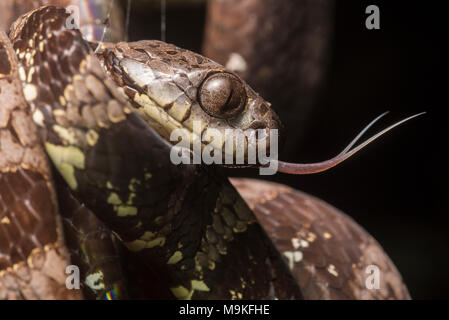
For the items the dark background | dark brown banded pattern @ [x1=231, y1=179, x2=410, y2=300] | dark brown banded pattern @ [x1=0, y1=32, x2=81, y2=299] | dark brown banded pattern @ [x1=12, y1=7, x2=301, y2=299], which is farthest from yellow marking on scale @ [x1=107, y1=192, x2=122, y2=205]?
the dark background

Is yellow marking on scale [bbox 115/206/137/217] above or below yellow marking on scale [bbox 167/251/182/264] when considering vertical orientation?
above

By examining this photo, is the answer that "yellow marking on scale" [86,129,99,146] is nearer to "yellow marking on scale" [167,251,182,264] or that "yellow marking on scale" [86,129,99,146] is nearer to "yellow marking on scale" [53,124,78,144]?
"yellow marking on scale" [53,124,78,144]

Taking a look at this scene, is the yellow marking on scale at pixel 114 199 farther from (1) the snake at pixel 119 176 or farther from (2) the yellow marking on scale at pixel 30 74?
(2) the yellow marking on scale at pixel 30 74

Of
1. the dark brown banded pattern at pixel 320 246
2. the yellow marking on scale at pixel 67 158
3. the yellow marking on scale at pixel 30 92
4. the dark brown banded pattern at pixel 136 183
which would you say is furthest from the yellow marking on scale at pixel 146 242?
the dark brown banded pattern at pixel 320 246

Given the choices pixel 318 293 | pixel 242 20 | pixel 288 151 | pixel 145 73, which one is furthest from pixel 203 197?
pixel 288 151

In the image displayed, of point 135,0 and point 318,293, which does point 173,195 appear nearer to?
point 318,293

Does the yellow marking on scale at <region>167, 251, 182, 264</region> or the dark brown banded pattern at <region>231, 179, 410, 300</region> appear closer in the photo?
the yellow marking on scale at <region>167, 251, 182, 264</region>

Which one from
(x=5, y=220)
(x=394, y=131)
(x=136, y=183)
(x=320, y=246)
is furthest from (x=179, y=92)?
(x=394, y=131)
